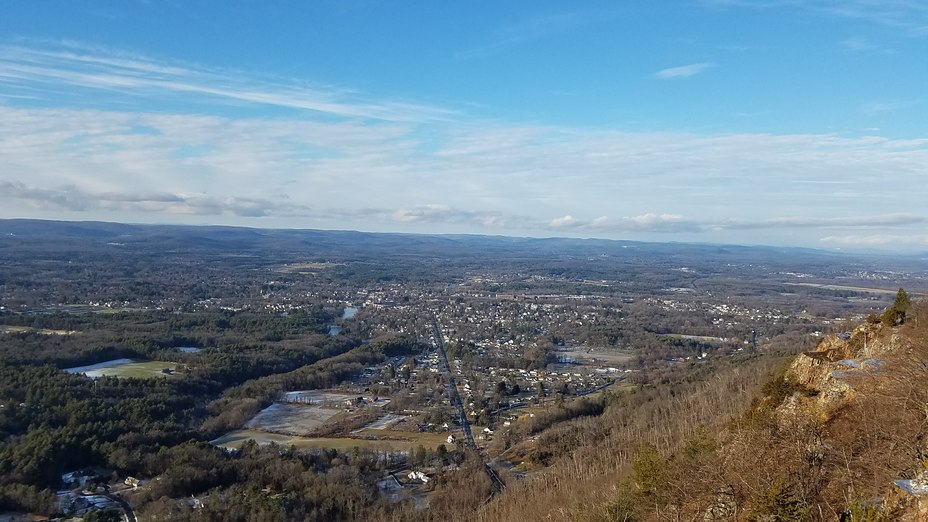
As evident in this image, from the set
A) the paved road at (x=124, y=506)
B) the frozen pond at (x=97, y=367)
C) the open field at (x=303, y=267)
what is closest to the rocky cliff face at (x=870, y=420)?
the paved road at (x=124, y=506)

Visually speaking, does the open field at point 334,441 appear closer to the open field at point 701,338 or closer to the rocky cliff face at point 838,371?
Result: the rocky cliff face at point 838,371

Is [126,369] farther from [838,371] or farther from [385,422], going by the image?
[838,371]

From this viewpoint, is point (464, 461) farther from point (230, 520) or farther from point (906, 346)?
point (906, 346)

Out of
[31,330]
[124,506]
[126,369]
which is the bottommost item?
[126,369]

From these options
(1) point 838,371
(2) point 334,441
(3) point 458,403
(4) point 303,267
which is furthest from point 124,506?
(4) point 303,267

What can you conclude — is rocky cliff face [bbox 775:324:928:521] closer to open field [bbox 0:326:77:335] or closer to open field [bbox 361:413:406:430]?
open field [bbox 361:413:406:430]

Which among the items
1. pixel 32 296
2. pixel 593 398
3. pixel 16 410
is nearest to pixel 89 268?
pixel 32 296
